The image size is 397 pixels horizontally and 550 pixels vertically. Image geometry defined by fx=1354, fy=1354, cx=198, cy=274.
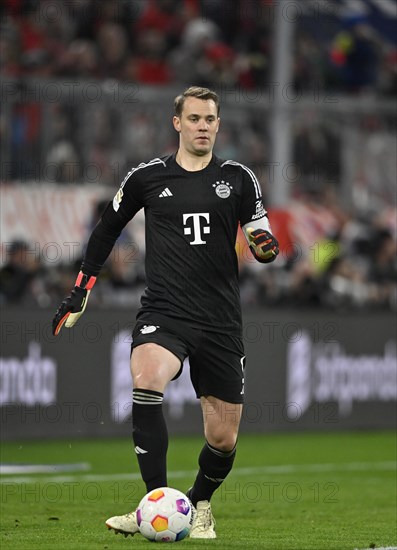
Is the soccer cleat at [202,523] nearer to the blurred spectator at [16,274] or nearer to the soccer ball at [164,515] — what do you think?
the soccer ball at [164,515]

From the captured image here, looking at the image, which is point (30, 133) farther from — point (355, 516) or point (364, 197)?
point (355, 516)

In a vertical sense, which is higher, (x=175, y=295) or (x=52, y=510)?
(x=175, y=295)

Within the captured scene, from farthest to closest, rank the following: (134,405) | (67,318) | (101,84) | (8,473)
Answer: (101,84)
(8,473)
(67,318)
(134,405)

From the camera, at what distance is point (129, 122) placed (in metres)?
18.1

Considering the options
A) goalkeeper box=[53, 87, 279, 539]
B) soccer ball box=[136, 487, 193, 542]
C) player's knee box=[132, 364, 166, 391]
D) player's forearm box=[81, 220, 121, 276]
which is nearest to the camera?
soccer ball box=[136, 487, 193, 542]

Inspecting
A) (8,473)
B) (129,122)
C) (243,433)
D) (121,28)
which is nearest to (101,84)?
(129,122)

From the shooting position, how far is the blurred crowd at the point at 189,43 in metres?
19.6

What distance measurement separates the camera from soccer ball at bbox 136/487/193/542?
7.46 metres

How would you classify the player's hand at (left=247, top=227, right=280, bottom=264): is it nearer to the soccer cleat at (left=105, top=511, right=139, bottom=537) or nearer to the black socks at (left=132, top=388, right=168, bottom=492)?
the black socks at (left=132, top=388, right=168, bottom=492)

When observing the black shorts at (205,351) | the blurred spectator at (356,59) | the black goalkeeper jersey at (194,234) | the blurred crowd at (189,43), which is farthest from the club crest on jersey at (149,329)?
the blurred spectator at (356,59)

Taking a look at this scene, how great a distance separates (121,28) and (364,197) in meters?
4.54

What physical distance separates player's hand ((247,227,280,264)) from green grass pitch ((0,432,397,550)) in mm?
1689

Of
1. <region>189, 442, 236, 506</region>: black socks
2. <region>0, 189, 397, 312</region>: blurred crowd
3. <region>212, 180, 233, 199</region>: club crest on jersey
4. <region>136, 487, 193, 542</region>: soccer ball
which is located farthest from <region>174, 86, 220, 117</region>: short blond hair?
<region>0, 189, 397, 312</region>: blurred crowd

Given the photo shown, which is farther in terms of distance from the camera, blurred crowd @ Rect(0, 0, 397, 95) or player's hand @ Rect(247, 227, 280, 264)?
blurred crowd @ Rect(0, 0, 397, 95)
